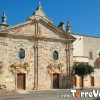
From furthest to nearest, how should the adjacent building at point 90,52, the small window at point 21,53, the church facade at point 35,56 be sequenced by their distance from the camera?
1. the adjacent building at point 90,52
2. the small window at point 21,53
3. the church facade at point 35,56

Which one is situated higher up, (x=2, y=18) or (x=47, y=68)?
(x=2, y=18)

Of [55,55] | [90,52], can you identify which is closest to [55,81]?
[55,55]

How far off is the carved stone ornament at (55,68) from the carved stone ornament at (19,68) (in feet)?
9.66

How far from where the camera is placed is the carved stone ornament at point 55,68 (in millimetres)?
33625

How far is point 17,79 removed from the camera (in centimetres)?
3191

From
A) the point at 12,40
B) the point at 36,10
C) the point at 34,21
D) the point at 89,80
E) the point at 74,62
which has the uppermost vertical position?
the point at 36,10

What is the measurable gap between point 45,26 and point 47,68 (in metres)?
5.49

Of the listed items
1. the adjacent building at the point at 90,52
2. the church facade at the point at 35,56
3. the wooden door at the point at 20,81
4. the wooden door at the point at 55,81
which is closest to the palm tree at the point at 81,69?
the church facade at the point at 35,56

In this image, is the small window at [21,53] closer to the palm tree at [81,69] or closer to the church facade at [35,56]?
the church facade at [35,56]

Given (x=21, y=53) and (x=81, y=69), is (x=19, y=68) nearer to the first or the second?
(x=21, y=53)

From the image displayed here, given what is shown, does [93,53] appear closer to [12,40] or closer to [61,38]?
[61,38]

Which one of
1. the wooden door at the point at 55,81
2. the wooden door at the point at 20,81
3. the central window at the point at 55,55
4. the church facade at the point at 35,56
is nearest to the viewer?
the church facade at the point at 35,56

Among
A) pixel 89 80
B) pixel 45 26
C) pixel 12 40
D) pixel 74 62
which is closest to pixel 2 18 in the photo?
pixel 12 40

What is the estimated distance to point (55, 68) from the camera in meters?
34.0
